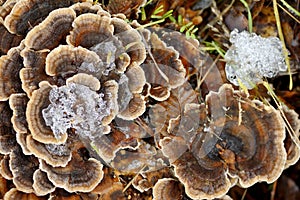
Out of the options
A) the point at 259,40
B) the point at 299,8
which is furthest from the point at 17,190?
the point at 299,8

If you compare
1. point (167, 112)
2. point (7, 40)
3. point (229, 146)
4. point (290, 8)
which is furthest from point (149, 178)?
point (290, 8)

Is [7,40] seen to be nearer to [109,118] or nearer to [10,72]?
[10,72]

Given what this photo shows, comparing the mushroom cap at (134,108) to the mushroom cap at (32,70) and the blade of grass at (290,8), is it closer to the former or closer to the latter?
the mushroom cap at (32,70)

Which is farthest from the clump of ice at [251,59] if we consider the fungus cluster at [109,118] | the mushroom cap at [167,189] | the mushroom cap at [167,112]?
the mushroom cap at [167,189]

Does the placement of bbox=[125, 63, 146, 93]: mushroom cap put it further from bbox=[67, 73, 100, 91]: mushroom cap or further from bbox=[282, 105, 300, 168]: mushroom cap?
bbox=[282, 105, 300, 168]: mushroom cap

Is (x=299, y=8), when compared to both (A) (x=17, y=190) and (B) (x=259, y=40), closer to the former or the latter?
(B) (x=259, y=40)

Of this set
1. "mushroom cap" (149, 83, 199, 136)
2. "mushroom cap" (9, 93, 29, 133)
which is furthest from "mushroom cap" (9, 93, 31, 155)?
"mushroom cap" (149, 83, 199, 136)

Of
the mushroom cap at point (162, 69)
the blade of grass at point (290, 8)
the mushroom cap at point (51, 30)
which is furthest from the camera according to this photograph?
the blade of grass at point (290, 8)
